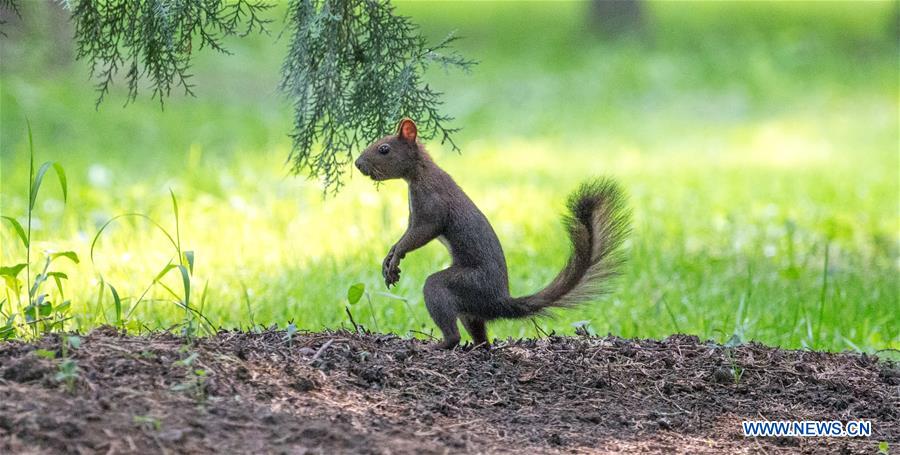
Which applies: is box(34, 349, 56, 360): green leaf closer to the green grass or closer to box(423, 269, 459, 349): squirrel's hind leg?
the green grass

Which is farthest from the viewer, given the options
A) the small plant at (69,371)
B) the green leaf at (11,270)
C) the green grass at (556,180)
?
the green grass at (556,180)

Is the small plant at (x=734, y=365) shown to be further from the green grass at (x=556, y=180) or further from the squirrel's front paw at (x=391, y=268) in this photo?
the squirrel's front paw at (x=391, y=268)

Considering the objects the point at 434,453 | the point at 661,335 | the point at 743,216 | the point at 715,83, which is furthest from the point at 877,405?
the point at 715,83

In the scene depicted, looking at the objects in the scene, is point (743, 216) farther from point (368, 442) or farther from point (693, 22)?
point (693, 22)

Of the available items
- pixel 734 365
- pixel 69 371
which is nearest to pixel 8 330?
pixel 69 371

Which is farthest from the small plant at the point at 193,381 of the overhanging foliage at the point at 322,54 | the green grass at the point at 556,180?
the overhanging foliage at the point at 322,54

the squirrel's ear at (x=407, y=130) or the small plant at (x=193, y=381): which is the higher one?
the squirrel's ear at (x=407, y=130)

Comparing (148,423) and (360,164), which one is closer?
(148,423)

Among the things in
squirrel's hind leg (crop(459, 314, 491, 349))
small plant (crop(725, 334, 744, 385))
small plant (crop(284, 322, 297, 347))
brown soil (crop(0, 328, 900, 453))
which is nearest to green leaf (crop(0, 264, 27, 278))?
brown soil (crop(0, 328, 900, 453))

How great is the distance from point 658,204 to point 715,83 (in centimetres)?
728

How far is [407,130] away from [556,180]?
216 inches

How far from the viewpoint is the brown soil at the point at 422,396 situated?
9.32ft

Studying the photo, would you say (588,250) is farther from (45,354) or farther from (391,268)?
(45,354)

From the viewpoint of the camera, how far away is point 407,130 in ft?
13.5
